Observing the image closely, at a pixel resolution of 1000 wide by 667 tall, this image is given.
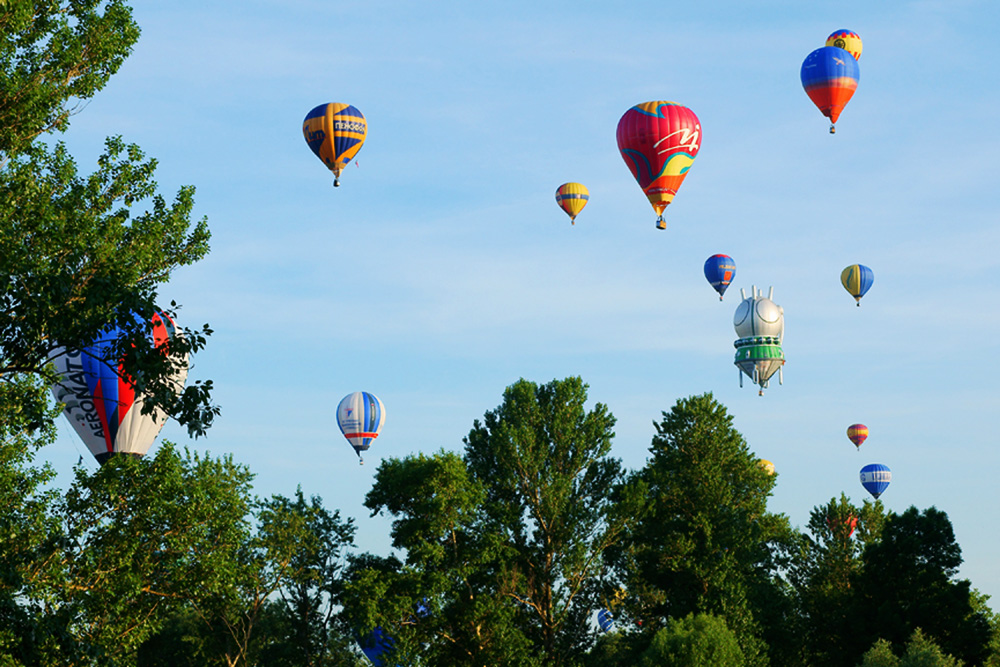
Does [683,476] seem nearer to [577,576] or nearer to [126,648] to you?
[577,576]

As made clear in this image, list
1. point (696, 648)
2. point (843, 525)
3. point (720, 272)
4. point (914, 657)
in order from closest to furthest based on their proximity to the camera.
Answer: point (914, 657)
point (696, 648)
point (843, 525)
point (720, 272)

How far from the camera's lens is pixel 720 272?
9269cm

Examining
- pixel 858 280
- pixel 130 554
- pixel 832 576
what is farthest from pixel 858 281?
pixel 130 554

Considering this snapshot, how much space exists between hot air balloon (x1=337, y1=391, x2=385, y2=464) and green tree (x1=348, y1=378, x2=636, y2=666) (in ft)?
94.0

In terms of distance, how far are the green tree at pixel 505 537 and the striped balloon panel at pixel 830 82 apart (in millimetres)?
22968

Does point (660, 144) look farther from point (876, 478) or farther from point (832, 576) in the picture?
point (876, 478)

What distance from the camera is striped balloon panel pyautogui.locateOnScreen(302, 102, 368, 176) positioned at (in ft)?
229

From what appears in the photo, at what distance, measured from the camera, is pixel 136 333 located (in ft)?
59.1

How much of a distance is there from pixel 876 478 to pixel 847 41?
44.9 metres

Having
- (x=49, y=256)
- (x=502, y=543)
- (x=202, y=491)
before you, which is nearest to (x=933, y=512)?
(x=502, y=543)

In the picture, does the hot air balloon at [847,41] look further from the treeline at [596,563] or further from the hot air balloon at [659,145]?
the treeline at [596,563]

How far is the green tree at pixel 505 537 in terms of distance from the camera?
5350cm

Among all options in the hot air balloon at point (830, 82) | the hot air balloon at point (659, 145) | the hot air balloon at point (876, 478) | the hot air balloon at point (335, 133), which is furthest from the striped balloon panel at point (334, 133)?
the hot air balloon at point (876, 478)

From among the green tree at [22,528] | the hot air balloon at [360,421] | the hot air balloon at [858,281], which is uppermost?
the hot air balloon at [858,281]
